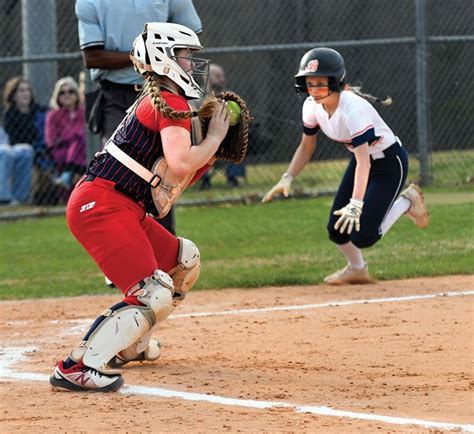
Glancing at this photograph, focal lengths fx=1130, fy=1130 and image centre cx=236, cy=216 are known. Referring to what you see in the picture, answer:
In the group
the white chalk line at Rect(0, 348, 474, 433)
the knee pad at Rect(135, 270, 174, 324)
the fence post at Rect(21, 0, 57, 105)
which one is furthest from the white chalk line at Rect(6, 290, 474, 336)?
the fence post at Rect(21, 0, 57, 105)

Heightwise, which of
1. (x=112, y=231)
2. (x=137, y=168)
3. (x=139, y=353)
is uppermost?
(x=137, y=168)

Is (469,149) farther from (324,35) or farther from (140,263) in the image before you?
(140,263)

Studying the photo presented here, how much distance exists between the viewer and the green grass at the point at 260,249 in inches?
351

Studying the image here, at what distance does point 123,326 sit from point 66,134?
Result: 8858 millimetres

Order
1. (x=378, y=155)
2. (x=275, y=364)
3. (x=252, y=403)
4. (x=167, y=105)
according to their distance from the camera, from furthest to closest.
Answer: (x=378, y=155) < (x=275, y=364) < (x=167, y=105) < (x=252, y=403)

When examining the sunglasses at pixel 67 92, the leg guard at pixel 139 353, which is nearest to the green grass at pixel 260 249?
the sunglasses at pixel 67 92

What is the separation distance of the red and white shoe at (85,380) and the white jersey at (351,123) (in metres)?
2.97

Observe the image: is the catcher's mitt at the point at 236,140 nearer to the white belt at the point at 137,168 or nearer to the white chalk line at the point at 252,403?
the white belt at the point at 137,168

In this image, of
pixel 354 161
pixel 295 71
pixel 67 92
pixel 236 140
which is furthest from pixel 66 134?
pixel 236 140

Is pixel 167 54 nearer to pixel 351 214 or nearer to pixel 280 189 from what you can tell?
pixel 351 214

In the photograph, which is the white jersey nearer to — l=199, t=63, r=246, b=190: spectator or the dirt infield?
the dirt infield

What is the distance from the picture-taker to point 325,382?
214 inches

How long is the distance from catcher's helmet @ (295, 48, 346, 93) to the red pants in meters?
2.44

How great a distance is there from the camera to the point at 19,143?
14273 millimetres
